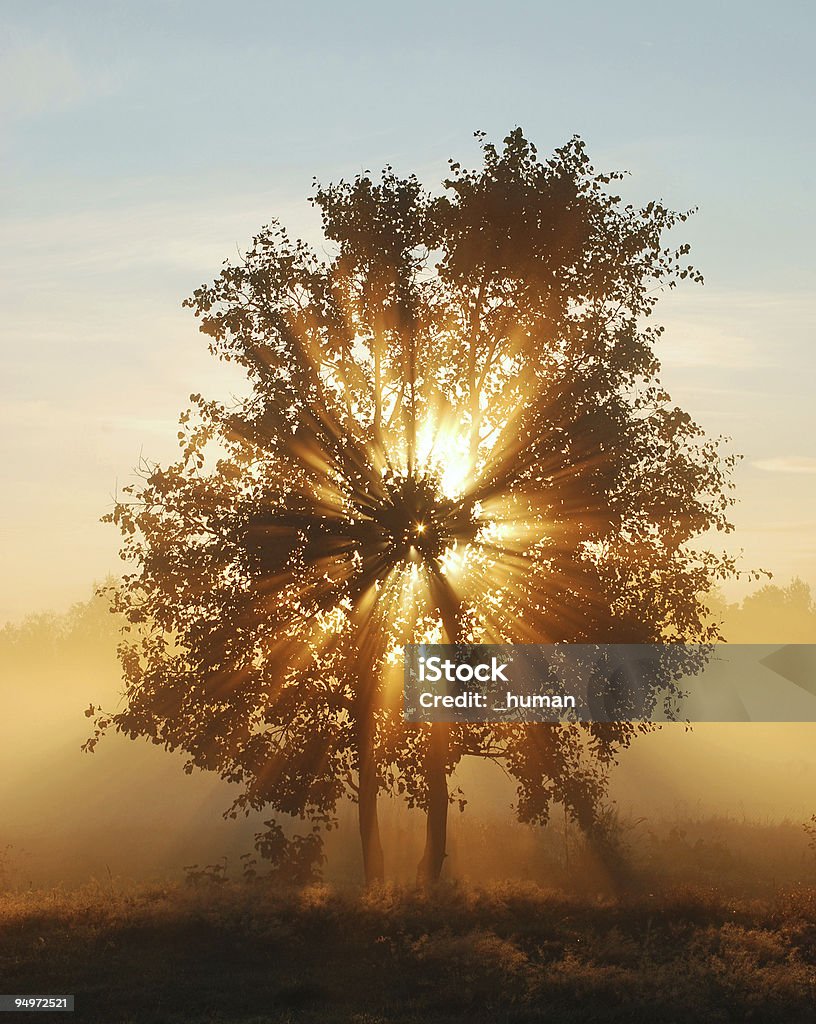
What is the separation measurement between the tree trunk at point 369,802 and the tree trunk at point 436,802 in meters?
1.28

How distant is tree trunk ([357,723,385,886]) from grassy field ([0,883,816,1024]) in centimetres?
418

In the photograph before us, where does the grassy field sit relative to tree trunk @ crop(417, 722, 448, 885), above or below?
below

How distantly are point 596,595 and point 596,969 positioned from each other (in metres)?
9.97

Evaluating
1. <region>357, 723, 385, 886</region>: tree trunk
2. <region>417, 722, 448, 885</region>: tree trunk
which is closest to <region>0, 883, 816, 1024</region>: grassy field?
<region>417, 722, 448, 885</region>: tree trunk

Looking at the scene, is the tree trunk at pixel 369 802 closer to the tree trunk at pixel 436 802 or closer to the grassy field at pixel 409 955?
the tree trunk at pixel 436 802

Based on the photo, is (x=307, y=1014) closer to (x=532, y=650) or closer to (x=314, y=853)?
(x=314, y=853)

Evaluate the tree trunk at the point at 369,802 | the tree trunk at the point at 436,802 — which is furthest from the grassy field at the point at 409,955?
the tree trunk at the point at 369,802

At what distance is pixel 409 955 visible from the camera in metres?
20.2

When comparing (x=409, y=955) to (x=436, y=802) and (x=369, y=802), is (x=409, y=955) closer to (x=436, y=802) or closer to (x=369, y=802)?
(x=369, y=802)

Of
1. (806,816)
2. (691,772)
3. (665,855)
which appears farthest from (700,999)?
(691,772)

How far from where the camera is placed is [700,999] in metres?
18.2

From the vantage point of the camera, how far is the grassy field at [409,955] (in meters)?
17.6

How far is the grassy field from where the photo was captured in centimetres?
1761

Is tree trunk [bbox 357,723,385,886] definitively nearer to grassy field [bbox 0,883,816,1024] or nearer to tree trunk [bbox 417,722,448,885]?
tree trunk [bbox 417,722,448,885]
